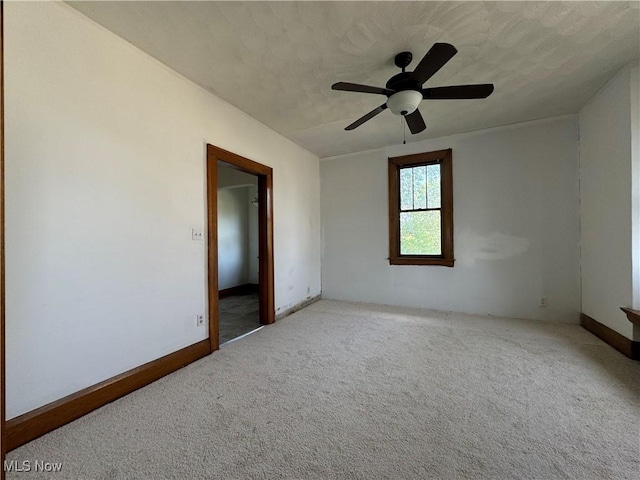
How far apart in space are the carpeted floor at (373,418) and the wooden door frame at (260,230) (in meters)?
0.56

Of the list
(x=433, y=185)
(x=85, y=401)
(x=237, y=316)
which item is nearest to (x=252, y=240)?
(x=237, y=316)

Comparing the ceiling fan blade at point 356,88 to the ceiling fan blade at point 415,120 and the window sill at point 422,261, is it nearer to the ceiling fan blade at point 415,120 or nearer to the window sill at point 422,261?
the ceiling fan blade at point 415,120

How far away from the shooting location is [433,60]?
1694 millimetres

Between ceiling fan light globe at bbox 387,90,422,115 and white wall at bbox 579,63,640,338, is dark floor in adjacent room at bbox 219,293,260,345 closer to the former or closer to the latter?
ceiling fan light globe at bbox 387,90,422,115

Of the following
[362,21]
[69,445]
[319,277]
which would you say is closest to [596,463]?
[69,445]

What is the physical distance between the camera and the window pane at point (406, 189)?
4.27 m

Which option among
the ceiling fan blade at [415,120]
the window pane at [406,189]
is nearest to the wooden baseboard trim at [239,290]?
the window pane at [406,189]

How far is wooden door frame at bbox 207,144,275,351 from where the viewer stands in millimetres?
2662

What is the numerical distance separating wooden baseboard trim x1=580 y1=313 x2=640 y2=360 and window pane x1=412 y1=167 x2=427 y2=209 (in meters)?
2.35

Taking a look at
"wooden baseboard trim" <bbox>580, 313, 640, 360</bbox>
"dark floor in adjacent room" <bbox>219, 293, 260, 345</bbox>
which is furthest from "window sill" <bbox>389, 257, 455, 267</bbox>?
"dark floor in adjacent room" <bbox>219, 293, 260, 345</bbox>

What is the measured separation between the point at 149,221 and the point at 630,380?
155 inches

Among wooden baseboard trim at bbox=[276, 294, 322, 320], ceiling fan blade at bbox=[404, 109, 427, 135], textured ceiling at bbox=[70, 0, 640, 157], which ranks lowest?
wooden baseboard trim at bbox=[276, 294, 322, 320]

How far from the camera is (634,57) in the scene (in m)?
2.23

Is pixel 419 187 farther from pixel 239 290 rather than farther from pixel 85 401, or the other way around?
pixel 85 401
